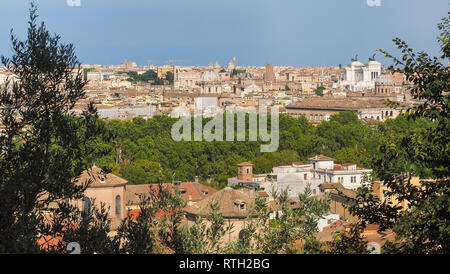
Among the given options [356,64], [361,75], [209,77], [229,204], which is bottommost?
[229,204]

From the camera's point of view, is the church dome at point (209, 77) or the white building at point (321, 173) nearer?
the white building at point (321, 173)

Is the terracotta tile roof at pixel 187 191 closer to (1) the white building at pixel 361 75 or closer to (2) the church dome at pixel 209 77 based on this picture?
(2) the church dome at pixel 209 77

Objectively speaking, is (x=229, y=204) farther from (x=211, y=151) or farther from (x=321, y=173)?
(x=211, y=151)

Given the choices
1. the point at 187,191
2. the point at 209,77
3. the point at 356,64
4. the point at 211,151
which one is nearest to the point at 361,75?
the point at 356,64

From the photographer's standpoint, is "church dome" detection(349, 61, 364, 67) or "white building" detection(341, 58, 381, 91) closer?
"white building" detection(341, 58, 381, 91)

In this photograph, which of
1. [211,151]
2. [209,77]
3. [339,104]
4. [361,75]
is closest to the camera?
[211,151]

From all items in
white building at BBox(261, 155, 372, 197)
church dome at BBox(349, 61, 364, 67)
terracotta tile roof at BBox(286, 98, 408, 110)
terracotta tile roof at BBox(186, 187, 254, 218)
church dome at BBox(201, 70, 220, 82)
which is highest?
church dome at BBox(349, 61, 364, 67)

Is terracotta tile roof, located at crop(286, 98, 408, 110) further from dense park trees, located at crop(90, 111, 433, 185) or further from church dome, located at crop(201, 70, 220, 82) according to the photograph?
church dome, located at crop(201, 70, 220, 82)

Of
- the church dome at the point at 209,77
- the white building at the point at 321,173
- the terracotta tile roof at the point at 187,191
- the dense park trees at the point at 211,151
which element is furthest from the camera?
the church dome at the point at 209,77

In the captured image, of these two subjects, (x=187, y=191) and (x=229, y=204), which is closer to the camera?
(x=229, y=204)

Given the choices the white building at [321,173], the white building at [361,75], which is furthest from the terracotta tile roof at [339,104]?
the white building at [361,75]

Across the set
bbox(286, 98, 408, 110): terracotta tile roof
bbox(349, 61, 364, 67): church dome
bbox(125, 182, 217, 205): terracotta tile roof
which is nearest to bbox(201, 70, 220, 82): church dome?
bbox(286, 98, 408, 110): terracotta tile roof

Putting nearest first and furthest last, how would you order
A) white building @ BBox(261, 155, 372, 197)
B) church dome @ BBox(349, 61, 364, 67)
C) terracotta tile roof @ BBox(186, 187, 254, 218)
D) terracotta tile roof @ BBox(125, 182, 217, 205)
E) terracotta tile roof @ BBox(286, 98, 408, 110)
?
terracotta tile roof @ BBox(186, 187, 254, 218)
terracotta tile roof @ BBox(125, 182, 217, 205)
white building @ BBox(261, 155, 372, 197)
terracotta tile roof @ BBox(286, 98, 408, 110)
church dome @ BBox(349, 61, 364, 67)
